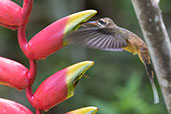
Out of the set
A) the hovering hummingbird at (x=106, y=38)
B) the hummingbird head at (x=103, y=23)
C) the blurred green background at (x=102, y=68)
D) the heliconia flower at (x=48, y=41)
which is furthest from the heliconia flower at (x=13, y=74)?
the blurred green background at (x=102, y=68)

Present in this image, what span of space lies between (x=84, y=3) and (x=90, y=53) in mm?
574

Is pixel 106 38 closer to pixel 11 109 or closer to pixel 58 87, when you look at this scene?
pixel 58 87

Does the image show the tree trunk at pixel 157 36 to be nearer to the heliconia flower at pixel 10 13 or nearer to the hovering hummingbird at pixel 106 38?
the hovering hummingbird at pixel 106 38

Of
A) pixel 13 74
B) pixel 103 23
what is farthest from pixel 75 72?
pixel 103 23

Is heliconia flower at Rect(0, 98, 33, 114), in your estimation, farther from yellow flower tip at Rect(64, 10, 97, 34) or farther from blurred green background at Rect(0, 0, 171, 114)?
blurred green background at Rect(0, 0, 171, 114)

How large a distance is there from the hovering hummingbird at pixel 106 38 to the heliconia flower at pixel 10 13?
17 cm

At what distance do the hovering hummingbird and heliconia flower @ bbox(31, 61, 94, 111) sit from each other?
0.33 feet

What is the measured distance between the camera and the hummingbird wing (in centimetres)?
97

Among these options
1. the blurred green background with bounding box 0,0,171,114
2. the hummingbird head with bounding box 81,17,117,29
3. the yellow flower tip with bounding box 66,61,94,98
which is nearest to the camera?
the yellow flower tip with bounding box 66,61,94,98

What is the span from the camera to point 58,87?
89 centimetres

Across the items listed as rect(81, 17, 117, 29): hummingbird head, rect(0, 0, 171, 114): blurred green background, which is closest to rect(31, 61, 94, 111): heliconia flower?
rect(81, 17, 117, 29): hummingbird head

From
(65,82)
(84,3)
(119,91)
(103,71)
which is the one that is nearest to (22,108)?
(65,82)

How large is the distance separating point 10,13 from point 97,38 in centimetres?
38

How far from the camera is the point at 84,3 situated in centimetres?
308
